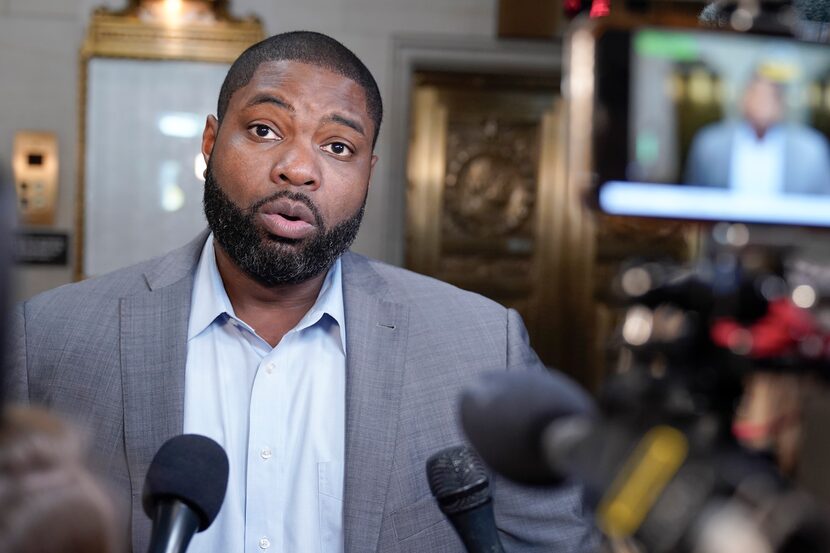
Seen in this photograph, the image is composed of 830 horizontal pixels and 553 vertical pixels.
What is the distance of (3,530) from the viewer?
1.45ft

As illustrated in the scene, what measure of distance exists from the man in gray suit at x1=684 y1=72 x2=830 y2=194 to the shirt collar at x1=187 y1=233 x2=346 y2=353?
106cm

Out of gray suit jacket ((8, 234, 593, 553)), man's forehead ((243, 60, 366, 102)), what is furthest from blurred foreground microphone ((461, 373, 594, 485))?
man's forehead ((243, 60, 366, 102))

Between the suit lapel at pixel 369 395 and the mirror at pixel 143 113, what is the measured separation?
2.61m

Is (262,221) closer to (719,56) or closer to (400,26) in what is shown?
(719,56)

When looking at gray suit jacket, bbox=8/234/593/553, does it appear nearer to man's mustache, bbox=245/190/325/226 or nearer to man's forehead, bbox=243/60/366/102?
man's mustache, bbox=245/190/325/226

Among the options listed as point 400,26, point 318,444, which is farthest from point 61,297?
point 400,26

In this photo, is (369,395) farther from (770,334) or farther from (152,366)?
(770,334)

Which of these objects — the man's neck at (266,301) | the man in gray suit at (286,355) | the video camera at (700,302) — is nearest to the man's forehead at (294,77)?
the man in gray suit at (286,355)

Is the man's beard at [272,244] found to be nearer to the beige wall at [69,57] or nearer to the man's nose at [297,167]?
the man's nose at [297,167]

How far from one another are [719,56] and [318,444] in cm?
105

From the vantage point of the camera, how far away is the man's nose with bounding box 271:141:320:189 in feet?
5.20

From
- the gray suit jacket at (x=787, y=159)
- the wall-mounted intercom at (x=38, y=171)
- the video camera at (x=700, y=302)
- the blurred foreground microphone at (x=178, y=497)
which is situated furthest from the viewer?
the wall-mounted intercom at (x=38, y=171)

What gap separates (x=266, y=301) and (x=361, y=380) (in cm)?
20

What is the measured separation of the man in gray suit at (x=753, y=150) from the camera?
659 millimetres
